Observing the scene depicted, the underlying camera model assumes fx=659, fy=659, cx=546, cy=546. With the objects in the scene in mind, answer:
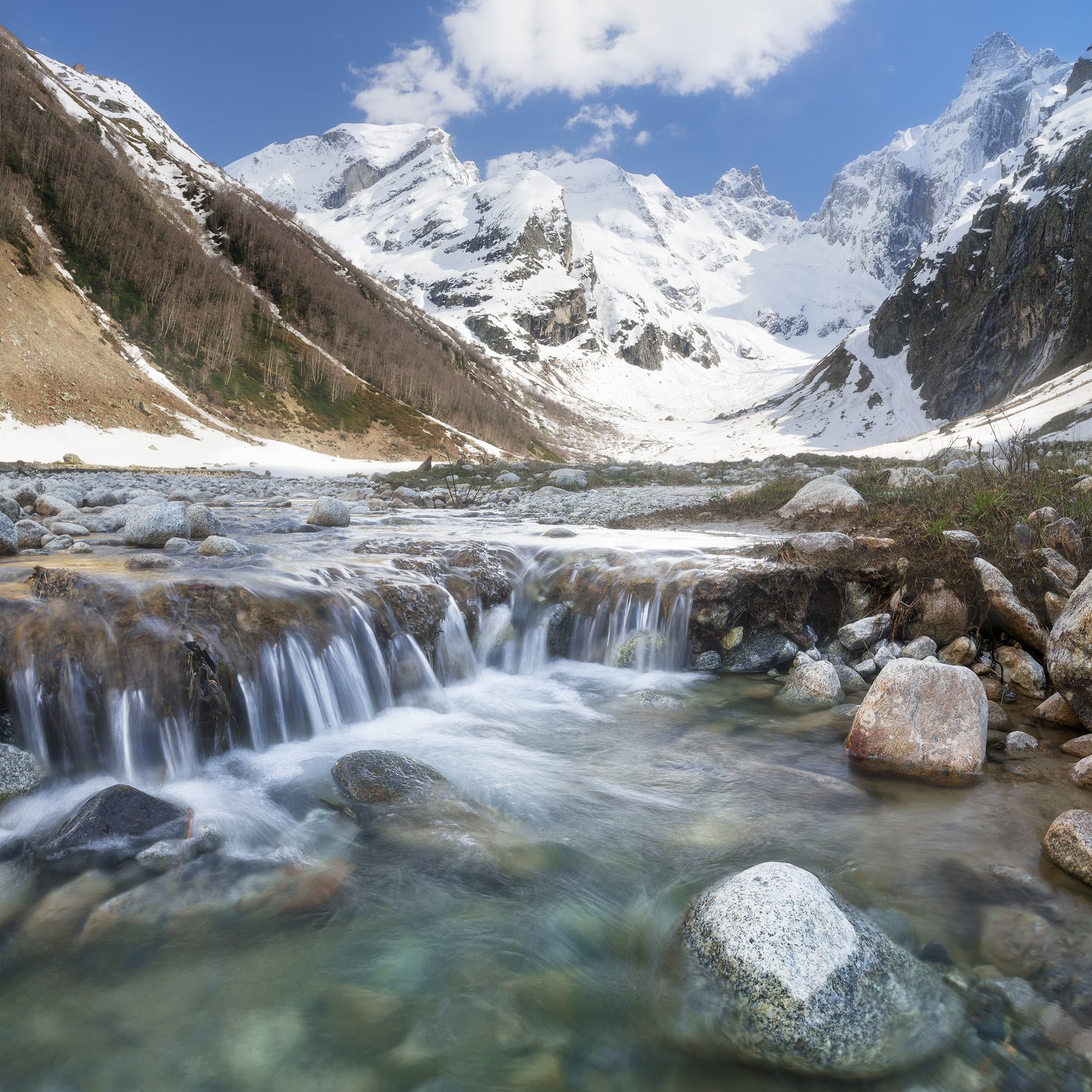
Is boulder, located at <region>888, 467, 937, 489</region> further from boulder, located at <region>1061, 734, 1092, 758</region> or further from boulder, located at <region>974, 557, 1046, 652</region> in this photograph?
boulder, located at <region>1061, 734, 1092, 758</region>

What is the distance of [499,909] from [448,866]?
475 millimetres

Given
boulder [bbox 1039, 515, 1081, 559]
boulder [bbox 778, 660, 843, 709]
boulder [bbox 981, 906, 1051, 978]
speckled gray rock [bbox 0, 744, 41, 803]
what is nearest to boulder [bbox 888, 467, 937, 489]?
boulder [bbox 1039, 515, 1081, 559]

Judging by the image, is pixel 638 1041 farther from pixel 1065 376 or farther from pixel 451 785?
pixel 1065 376

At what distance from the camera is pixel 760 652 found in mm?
7566

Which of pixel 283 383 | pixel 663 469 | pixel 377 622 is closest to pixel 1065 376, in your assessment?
pixel 663 469

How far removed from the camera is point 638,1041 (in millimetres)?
2867

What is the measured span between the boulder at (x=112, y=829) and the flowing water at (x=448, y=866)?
8.8 inches

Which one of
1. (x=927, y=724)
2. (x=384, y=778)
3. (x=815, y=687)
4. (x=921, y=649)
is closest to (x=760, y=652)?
(x=815, y=687)

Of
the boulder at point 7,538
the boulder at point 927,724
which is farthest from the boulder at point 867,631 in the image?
the boulder at point 7,538

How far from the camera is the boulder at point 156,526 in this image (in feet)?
26.9

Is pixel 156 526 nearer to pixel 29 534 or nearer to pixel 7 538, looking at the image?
pixel 29 534

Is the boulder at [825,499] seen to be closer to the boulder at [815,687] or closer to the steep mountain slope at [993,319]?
the boulder at [815,687]

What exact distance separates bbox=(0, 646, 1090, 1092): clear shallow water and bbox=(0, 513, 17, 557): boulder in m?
4.04

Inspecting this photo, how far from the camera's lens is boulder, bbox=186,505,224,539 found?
8984 mm
